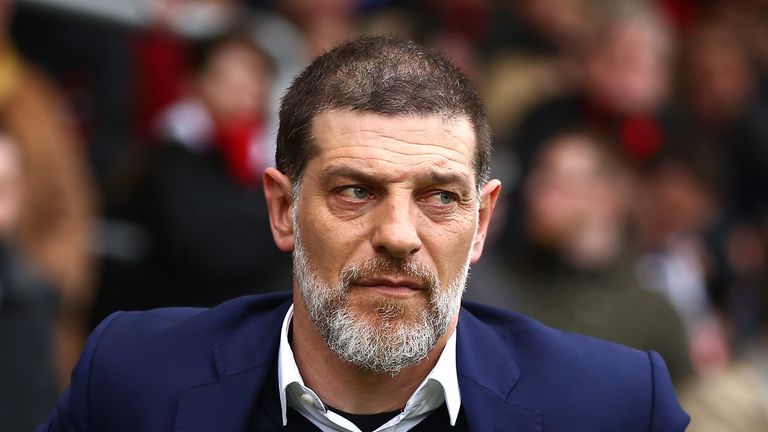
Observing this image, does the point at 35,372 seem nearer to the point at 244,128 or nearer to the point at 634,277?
the point at 244,128

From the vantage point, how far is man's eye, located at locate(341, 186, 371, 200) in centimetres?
346

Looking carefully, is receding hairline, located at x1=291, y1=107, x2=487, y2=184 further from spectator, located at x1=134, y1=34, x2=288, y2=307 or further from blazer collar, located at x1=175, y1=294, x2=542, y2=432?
spectator, located at x1=134, y1=34, x2=288, y2=307

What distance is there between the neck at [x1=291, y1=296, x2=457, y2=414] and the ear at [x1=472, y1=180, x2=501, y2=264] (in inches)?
8.3

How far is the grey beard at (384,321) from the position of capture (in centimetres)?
340

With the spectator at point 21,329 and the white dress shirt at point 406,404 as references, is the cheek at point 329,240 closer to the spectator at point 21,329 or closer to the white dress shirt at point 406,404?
the white dress shirt at point 406,404

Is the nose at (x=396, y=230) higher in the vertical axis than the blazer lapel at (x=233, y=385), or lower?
higher

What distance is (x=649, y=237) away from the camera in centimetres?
844

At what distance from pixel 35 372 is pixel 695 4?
336 inches

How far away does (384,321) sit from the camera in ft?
11.2

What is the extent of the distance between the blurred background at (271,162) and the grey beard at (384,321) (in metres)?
2.24

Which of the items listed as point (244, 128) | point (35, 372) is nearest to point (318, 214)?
point (35, 372)

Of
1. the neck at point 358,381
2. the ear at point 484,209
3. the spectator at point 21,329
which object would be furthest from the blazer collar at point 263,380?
the spectator at point 21,329

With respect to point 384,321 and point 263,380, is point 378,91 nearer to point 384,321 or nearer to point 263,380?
point 384,321

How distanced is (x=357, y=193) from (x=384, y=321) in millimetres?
321
